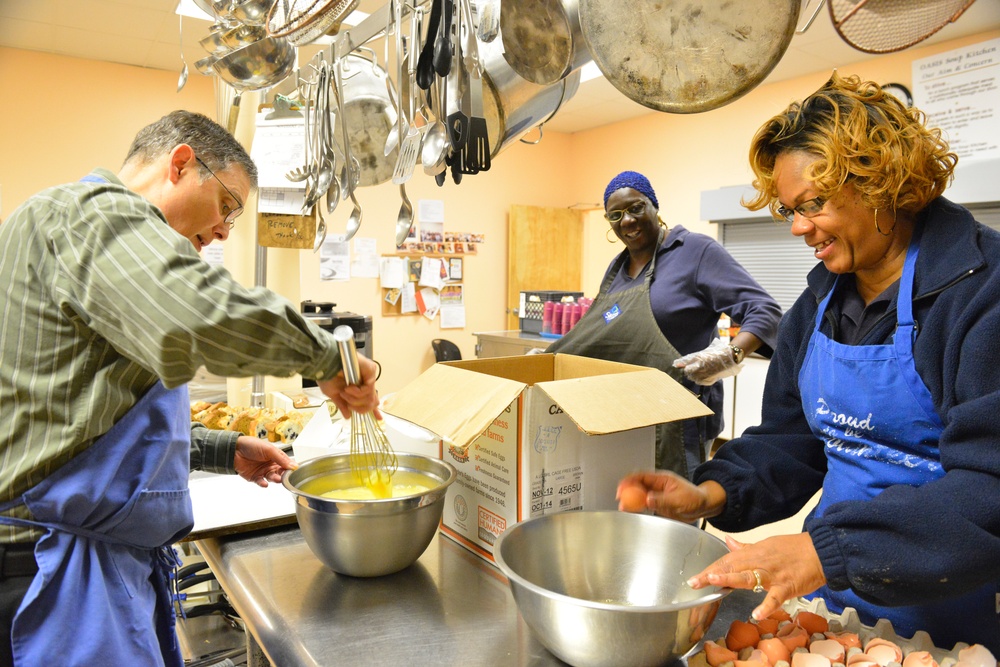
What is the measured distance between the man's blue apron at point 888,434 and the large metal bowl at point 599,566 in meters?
0.27

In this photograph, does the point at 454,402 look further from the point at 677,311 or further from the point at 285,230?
the point at 285,230

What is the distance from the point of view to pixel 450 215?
19.8 ft

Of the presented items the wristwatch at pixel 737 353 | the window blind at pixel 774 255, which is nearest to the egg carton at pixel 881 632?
the wristwatch at pixel 737 353

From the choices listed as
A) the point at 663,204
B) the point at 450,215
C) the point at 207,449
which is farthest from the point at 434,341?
the point at 207,449

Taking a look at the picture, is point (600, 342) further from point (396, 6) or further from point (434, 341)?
point (434, 341)

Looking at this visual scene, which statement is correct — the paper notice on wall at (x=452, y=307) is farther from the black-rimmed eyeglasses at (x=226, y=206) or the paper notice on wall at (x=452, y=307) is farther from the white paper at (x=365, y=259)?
the black-rimmed eyeglasses at (x=226, y=206)

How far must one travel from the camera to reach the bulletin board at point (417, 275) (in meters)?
5.71

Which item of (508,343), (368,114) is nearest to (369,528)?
(368,114)

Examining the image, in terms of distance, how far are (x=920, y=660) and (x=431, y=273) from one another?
5266mm

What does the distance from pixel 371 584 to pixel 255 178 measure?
865 mm

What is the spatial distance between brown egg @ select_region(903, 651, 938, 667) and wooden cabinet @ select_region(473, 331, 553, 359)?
382 cm

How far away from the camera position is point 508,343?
5.09m

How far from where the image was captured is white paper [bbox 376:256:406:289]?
5.63 m

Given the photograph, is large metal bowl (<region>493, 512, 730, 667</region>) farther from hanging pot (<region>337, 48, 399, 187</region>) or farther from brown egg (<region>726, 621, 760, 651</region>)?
hanging pot (<region>337, 48, 399, 187</region>)
